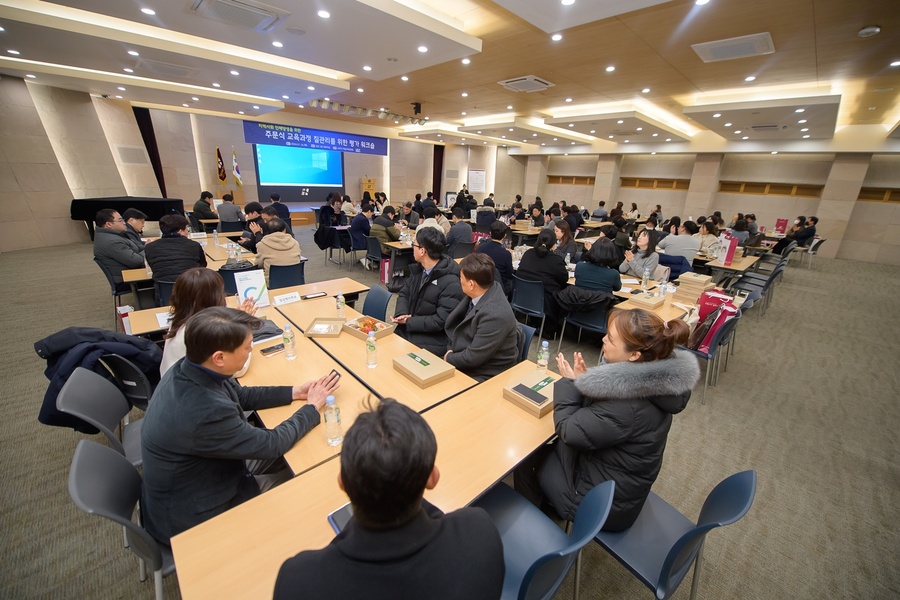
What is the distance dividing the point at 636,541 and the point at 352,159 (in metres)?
14.4

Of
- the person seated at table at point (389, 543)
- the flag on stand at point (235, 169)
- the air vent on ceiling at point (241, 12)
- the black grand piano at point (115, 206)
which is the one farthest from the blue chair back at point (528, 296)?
the flag on stand at point (235, 169)

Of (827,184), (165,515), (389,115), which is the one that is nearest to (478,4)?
(165,515)

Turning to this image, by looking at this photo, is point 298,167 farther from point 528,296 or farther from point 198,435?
point 198,435

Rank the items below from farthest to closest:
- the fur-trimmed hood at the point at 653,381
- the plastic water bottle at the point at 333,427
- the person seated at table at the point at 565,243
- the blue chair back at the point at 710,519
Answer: the person seated at table at the point at 565,243 < the plastic water bottle at the point at 333,427 < the fur-trimmed hood at the point at 653,381 < the blue chair back at the point at 710,519

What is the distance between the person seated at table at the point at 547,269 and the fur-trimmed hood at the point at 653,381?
101 inches

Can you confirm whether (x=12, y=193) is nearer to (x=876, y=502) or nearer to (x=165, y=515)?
(x=165, y=515)

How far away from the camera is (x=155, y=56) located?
17.4 feet

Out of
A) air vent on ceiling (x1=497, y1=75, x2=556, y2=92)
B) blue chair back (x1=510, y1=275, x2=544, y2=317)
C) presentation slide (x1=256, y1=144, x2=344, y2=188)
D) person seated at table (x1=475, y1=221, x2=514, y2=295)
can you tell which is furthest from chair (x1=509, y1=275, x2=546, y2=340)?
presentation slide (x1=256, y1=144, x2=344, y2=188)

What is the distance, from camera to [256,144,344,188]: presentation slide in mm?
11875

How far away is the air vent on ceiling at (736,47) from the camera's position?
162 inches

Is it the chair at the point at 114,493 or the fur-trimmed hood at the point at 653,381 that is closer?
the chair at the point at 114,493

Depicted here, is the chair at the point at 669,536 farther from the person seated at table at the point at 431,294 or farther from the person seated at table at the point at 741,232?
the person seated at table at the point at 741,232

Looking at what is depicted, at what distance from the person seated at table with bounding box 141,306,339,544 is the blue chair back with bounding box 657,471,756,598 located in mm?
1520

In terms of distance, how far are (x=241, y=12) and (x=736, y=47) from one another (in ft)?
18.7
